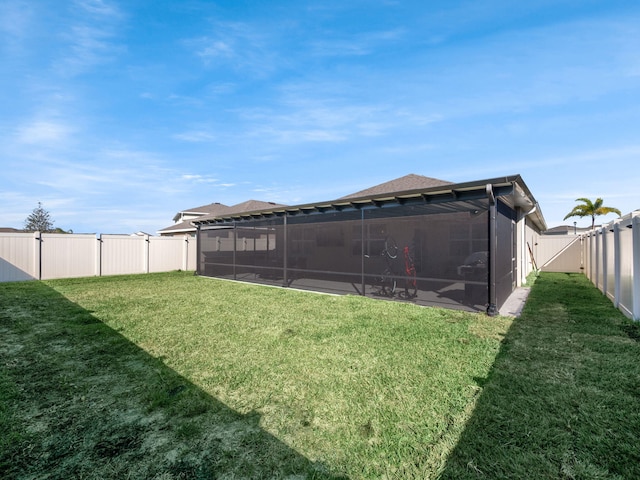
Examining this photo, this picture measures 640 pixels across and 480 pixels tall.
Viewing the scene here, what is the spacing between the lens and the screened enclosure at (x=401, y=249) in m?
6.14

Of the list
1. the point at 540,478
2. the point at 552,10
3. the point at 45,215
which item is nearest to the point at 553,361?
the point at 540,478

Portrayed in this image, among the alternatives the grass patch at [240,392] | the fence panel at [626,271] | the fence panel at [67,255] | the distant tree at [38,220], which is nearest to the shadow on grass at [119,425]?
the grass patch at [240,392]

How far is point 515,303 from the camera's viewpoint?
6559 mm

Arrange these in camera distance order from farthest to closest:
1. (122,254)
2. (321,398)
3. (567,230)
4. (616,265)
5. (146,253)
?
(567,230) < (146,253) < (122,254) < (616,265) < (321,398)

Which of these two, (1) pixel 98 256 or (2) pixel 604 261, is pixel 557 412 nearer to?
(2) pixel 604 261

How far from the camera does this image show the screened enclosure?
6145 mm

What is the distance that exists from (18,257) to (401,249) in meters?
13.6

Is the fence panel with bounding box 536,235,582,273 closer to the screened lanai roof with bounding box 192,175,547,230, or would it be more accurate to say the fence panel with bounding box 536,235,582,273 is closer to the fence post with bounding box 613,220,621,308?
the screened lanai roof with bounding box 192,175,547,230

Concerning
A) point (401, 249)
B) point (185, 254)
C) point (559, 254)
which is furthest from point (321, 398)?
point (559, 254)

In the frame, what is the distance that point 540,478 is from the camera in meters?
1.57

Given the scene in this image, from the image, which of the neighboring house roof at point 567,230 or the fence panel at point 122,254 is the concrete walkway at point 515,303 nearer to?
the fence panel at point 122,254

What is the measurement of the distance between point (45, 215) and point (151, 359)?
4027cm

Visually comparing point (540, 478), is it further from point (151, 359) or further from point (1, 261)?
point (1, 261)

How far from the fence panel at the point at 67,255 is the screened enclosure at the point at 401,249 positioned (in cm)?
650
